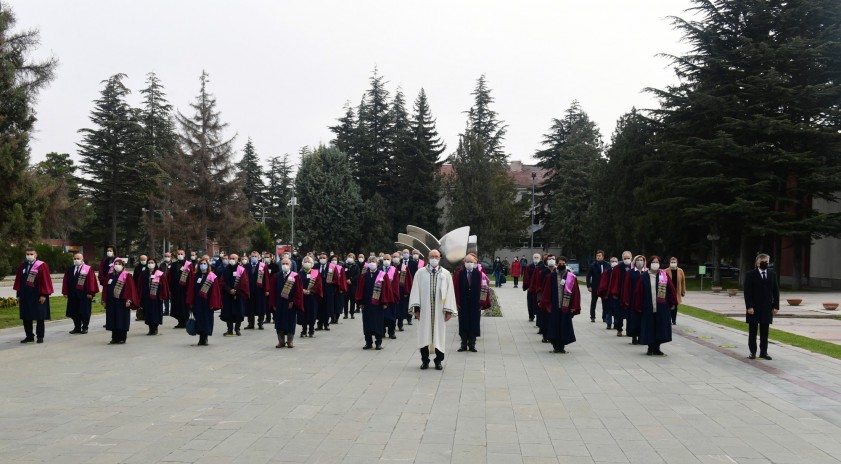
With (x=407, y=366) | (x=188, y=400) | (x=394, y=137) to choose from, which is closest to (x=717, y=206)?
(x=407, y=366)

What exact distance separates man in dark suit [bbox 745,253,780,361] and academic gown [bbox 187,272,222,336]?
10.1 metres

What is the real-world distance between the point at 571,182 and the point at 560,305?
185 ft

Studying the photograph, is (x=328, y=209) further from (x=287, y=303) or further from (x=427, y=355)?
(x=427, y=355)

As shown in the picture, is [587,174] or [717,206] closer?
[717,206]

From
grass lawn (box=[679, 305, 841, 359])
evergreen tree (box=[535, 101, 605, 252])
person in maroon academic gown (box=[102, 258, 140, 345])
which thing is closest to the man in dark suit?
grass lawn (box=[679, 305, 841, 359])

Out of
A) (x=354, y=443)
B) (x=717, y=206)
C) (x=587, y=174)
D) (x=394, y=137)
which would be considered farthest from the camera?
(x=394, y=137)

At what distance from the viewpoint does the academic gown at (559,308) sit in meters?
14.2

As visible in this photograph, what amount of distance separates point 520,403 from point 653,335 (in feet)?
19.6

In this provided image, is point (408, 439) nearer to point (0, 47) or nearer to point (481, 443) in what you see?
point (481, 443)

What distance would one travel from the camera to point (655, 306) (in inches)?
549

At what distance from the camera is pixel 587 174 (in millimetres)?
67125

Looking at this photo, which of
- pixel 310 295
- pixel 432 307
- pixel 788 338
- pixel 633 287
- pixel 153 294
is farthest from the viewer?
pixel 788 338

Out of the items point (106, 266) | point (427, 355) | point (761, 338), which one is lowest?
point (427, 355)

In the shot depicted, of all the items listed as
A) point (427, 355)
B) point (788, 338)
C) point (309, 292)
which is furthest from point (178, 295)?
point (788, 338)
